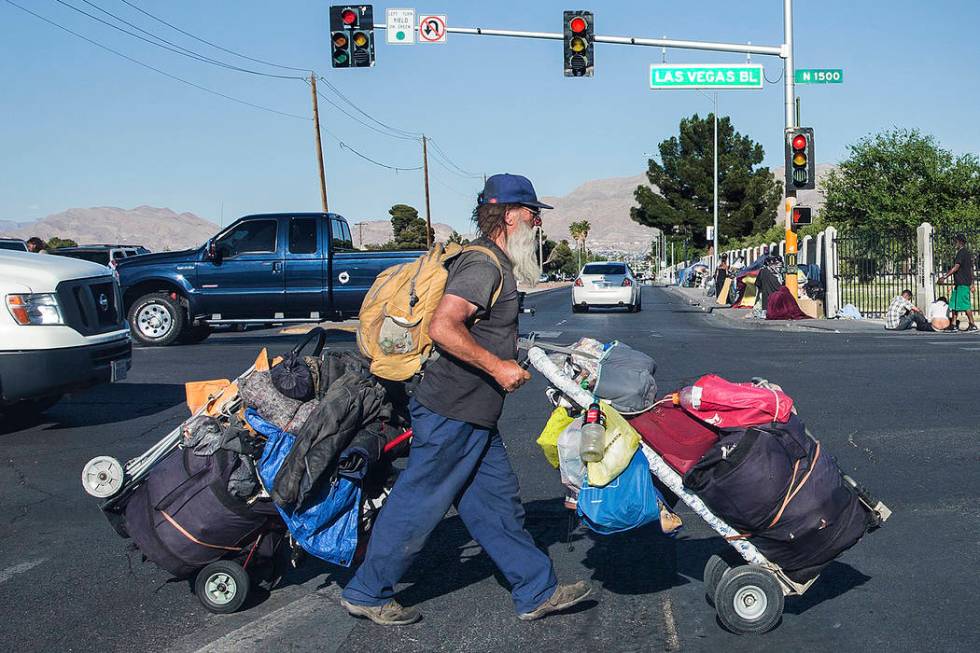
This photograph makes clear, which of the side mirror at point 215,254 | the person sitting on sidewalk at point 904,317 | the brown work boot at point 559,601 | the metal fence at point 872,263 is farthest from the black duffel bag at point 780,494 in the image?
the metal fence at point 872,263

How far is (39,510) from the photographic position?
6.82m

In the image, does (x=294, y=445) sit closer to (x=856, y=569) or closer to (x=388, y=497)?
(x=388, y=497)

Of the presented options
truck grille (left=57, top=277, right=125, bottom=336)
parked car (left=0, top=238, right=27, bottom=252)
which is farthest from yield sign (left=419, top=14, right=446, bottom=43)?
truck grille (left=57, top=277, right=125, bottom=336)

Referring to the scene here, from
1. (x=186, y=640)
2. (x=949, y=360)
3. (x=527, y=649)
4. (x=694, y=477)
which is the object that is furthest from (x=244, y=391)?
(x=949, y=360)

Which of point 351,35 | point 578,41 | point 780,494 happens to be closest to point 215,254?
point 351,35

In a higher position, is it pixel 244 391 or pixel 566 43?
pixel 566 43

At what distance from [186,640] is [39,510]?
2.93m

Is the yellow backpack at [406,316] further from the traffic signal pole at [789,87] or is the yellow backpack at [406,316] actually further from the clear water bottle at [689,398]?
the traffic signal pole at [789,87]

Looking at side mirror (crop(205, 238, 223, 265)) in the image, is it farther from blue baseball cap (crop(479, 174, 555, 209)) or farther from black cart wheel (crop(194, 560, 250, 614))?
blue baseball cap (crop(479, 174, 555, 209))

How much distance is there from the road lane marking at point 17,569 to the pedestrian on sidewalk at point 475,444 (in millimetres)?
2059

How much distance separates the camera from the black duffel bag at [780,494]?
13.8 ft

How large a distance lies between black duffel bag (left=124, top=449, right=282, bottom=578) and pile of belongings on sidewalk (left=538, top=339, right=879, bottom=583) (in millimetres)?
1417

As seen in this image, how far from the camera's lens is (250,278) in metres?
18.8

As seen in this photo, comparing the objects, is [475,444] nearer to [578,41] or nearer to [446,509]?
[446,509]
